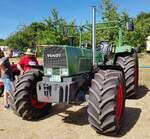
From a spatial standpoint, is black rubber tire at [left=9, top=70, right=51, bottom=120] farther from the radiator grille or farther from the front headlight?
the front headlight

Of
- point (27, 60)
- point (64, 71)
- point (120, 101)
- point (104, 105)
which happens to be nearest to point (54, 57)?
point (64, 71)

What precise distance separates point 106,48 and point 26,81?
140 inches

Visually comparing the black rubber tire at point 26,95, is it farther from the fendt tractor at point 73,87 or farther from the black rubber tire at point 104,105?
the black rubber tire at point 104,105

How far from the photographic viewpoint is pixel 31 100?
21.7 ft

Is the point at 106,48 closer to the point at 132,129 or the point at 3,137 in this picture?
the point at 132,129

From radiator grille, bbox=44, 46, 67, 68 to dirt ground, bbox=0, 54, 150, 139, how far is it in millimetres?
1288

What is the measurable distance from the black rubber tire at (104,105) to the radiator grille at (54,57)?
0.81m

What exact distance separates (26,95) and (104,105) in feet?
5.98

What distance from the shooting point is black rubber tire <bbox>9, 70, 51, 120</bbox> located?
645cm

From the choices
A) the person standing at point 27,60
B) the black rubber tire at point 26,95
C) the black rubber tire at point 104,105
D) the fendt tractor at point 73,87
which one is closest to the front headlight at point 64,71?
the fendt tractor at point 73,87

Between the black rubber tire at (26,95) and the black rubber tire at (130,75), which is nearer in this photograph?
the black rubber tire at (26,95)

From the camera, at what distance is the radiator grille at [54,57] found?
6.05 m

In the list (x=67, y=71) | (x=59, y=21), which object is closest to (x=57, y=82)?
(x=67, y=71)

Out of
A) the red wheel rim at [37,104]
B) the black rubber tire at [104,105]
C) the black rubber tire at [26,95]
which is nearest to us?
the black rubber tire at [104,105]
